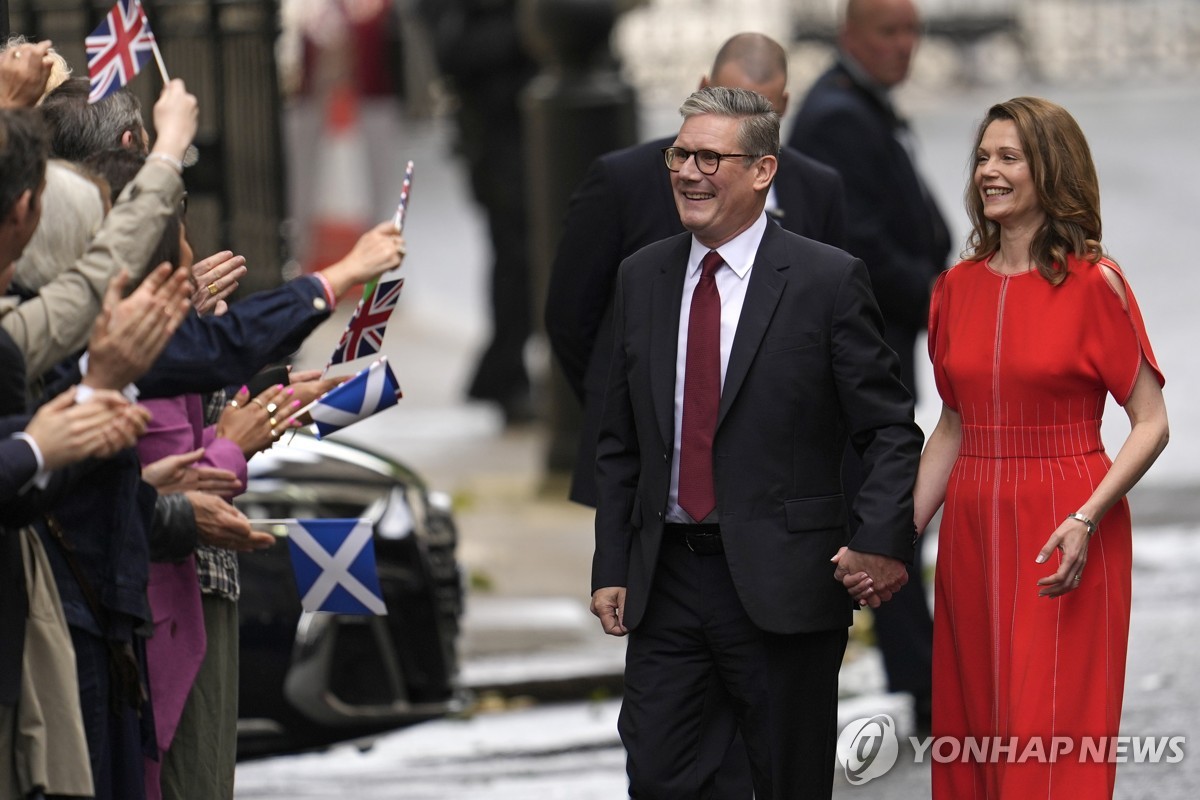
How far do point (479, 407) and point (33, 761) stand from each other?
38.1 feet

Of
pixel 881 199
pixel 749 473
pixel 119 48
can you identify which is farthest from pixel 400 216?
pixel 881 199

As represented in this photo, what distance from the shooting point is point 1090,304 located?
5.37 meters

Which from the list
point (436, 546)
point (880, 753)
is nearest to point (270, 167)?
point (436, 546)

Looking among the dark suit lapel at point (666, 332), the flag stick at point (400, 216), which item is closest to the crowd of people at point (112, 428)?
the flag stick at point (400, 216)

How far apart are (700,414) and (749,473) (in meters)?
0.18

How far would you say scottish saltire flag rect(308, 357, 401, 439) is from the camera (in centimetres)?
516

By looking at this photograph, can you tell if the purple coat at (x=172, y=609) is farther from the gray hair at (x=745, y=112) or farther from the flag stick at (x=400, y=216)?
the gray hair at (x=745, y=112)

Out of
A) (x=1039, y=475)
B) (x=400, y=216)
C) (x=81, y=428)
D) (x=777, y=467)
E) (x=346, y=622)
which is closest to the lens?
(x=81, y=428)

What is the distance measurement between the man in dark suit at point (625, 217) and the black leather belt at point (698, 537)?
1288mm

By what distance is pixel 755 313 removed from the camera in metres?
5.23

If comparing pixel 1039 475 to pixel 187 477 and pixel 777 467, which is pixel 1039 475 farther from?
pixel 187 477

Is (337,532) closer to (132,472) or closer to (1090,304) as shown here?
(132,472)

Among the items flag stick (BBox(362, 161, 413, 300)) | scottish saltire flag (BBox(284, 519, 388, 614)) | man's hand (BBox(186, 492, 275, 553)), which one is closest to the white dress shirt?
flag stick (BBox(362, 161, 413, 300))

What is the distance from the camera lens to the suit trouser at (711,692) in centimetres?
524
